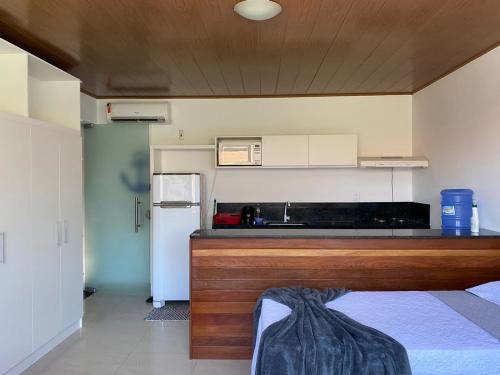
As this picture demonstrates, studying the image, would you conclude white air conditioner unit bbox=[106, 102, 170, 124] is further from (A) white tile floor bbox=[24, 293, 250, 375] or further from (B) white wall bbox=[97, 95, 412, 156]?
(A) white tile floor bbox=[24, 293, 250, 375]

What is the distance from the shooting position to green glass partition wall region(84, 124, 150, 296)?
5180 mm

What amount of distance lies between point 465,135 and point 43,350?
161 inches

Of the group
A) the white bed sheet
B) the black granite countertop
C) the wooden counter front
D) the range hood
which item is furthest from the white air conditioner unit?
the white bed sheet

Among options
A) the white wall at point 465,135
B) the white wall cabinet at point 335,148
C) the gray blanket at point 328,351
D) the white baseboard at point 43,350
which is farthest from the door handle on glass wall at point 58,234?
the white wall at point 465,135

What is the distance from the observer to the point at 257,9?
244cm

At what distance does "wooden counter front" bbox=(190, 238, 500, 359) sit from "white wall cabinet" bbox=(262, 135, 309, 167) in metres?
1.81

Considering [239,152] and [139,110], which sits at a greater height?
[139,110]

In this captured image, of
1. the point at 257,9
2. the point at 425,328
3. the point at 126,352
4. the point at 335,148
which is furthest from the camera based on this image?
the point at 335,148

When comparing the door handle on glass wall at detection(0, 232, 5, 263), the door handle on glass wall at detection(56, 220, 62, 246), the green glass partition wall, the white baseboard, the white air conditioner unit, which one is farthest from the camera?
the green glass partition wall

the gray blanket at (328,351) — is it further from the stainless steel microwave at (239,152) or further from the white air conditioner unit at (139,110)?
the white air conditioner unit at (139,110)

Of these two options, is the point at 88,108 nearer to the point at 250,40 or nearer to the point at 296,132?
the point at 296,132

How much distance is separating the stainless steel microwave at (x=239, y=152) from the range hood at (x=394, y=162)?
123 cm

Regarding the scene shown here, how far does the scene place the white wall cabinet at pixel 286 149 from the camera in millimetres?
4703

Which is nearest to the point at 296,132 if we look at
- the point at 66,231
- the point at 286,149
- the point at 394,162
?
the point at 286,149
